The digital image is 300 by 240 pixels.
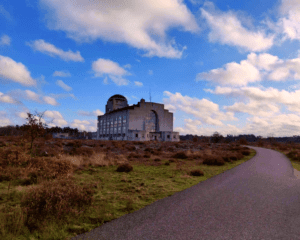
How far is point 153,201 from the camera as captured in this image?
241 inches

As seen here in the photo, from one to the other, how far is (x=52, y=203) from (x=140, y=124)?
250ft

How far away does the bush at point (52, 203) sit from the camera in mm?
4441

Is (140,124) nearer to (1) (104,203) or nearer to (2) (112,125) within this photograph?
(2) (112,125)

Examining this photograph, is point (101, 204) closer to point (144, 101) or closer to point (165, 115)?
point (144, 101)

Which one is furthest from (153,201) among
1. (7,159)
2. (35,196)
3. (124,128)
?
(124,128)

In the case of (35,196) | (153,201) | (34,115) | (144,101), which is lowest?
(153,201)

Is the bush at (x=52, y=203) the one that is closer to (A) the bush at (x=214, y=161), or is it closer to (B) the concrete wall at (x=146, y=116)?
(A) the bush at (x=214, y=161)

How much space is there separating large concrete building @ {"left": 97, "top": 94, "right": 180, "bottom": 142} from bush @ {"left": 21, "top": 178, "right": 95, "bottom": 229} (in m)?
68.4

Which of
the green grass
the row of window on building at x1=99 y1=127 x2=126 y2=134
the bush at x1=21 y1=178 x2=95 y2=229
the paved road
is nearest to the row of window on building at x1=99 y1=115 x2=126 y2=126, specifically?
the row of window on building at x1=99 y1=127 x2=126 y2=134

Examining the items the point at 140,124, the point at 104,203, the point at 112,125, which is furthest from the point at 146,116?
the point at 104,203

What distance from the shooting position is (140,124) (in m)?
80.8

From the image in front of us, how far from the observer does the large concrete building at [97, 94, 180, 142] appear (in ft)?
256

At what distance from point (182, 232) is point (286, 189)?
6476mm

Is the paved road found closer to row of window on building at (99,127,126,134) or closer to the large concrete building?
the large concrete building
